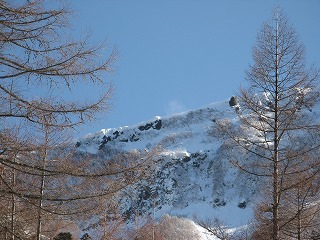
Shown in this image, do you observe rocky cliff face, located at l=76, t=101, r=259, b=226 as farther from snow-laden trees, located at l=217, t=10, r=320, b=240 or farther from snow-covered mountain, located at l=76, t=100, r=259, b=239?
snow-laden trees, located at l=217, t=10, r=320, b=240

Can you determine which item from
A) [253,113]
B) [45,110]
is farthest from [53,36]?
[253,113]

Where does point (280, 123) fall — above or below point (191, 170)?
below

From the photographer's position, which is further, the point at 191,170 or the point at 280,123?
the point at 191,170

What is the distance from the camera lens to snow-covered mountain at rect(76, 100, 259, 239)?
73312 mm

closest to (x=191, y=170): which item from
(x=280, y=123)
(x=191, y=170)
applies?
(x=191, y=170)

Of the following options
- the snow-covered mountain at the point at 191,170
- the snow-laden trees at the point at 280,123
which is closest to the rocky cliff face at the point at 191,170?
the snow-covered mountain at the point at 191,170

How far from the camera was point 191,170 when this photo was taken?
8588cm

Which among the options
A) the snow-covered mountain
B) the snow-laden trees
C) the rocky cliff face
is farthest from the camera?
the rocky cliff face

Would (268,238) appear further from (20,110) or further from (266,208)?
(20,110)

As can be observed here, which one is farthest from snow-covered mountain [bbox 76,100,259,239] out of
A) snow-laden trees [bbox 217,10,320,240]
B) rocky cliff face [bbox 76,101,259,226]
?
snow-laden trees [bbox 217,10,320,240]

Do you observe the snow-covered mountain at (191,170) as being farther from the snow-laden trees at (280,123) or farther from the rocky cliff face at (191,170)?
the snow-laden trees at (280,123)

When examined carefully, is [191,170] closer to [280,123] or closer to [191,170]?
[191,170]

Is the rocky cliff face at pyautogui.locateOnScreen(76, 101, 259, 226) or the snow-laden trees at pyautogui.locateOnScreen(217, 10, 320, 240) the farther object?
the rocky cliff face at pyautogui.locateOnScreen(76, 101, 259, 226)

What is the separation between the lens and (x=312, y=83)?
707 cm
